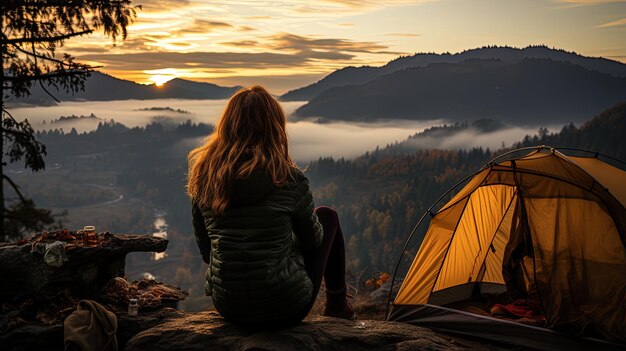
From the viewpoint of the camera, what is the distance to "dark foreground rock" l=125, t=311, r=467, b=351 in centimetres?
431

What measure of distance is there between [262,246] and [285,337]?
2.77ft

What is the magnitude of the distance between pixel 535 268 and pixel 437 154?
111917mm

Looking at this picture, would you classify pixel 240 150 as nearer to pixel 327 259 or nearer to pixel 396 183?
pixel 327 259

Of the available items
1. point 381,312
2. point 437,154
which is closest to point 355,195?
point 437,154

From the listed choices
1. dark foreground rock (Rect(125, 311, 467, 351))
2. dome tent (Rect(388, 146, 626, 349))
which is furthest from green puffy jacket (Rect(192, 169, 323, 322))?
dome tent (Rect(388, 146, 626, 349))

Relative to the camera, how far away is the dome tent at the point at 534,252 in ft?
20.8

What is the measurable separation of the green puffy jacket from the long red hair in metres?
0.08

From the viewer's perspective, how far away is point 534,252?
6.79m

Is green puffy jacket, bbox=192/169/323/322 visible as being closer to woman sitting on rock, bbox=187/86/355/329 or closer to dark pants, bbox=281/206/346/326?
woman sitting on rock, bbox=187/86/355/329

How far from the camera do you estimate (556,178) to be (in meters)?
6.73

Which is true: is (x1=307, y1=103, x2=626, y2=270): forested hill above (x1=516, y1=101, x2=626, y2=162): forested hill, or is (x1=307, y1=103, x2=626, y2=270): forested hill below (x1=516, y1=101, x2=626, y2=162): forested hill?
below

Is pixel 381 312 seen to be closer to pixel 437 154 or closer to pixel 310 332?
pixel 310 332

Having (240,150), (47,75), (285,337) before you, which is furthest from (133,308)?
(47,75)

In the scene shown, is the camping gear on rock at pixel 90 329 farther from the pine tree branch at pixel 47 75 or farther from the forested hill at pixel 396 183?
the forested hill at pixel 396 183
